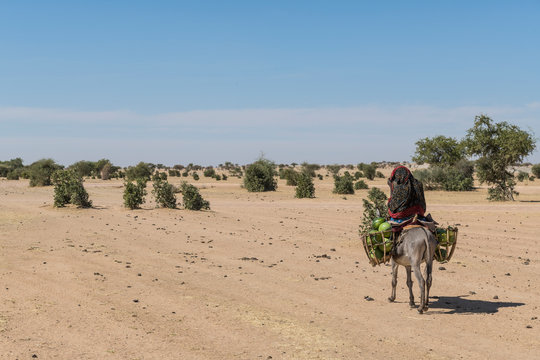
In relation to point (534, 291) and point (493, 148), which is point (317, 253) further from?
point (493, 148)

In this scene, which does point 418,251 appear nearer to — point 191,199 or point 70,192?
point 191,199

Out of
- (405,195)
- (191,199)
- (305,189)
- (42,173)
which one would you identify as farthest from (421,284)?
(42,173)

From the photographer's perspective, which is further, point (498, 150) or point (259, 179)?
point (259, 179)

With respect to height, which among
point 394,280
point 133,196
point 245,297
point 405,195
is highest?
point 405,195

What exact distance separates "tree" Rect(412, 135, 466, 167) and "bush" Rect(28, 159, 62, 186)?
143 ft

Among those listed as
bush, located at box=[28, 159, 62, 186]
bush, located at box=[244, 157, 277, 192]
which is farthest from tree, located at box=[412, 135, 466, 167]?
bush, located at box=[28, 159, 62, 186]

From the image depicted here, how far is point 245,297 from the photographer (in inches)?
454

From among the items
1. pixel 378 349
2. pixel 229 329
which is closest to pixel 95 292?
pixel 229 329

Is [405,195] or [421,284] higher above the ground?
[405,195]

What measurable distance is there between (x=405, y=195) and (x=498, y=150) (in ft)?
110

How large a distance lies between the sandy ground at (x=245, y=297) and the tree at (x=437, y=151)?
47.1 meters

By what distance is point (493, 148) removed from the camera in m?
40.6

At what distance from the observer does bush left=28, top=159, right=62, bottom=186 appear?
5694 centimetres

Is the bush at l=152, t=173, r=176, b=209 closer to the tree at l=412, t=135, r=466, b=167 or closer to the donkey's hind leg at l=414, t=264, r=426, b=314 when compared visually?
the donkey's hind leg at l=414, t=264, r=426, b=314
